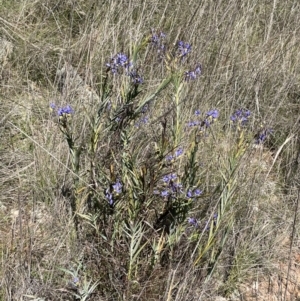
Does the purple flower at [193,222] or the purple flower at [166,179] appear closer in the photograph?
the purple flower at [166,179]

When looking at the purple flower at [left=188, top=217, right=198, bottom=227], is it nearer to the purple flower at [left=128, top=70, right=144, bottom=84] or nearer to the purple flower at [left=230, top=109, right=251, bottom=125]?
the purple flower at [left=230, top=109, right=251, bottom=125]

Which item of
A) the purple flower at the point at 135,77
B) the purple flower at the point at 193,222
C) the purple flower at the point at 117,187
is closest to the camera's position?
the purple flower at the point at 117,187

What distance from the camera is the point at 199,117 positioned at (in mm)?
2863

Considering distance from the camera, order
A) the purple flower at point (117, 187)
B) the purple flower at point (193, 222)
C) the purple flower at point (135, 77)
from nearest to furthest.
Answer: the purple flower at point (117, 187), the purple flower at point (135, 77), the purple flower at point (193, 222)

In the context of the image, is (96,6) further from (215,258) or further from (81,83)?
(215,258)

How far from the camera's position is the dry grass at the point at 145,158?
6.75ft

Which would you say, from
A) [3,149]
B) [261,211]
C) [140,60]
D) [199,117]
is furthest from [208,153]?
[3,149]

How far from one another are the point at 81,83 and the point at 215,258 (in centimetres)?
139

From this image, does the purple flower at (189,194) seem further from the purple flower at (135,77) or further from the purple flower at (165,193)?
the purple flower at (135,77)

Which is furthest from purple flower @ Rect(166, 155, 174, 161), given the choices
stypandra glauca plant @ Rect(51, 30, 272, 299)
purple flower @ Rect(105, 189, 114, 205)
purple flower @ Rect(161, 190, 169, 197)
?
purple flower @ Rect(105, 189, 114, 205)

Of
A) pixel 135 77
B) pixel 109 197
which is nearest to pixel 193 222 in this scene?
pixel 109 197

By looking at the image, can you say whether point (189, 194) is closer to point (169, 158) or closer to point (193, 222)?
point (169, 158)

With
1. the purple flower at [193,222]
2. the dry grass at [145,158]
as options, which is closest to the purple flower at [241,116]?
the dry grass at [145,158]

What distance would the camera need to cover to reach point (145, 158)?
263cm
